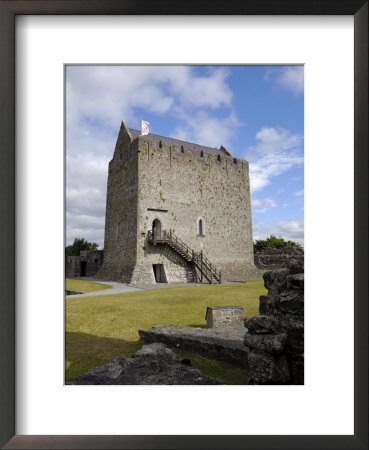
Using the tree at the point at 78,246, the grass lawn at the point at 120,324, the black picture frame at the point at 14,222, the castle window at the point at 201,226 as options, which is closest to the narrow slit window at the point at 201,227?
the castle window at the point at 201,226

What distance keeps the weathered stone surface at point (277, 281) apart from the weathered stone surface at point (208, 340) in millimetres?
1300

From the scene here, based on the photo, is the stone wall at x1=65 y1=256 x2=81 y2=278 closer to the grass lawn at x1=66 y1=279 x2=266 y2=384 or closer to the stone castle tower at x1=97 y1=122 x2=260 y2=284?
the stone castle tower at x1=97 y1=122 x2=260 y2=284

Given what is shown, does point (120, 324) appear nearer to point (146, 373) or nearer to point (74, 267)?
point (146, 373)

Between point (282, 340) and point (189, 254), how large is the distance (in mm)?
17747

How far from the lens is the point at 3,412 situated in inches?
101

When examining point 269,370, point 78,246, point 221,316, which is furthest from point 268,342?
point 78,246

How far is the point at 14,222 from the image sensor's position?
282 centimetres

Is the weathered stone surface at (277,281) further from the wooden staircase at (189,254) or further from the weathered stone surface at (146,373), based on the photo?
the wooden staircase at (189,254)

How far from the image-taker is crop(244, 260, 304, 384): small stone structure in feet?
10.7

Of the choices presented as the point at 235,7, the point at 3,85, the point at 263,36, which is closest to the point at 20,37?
the point at 3,85

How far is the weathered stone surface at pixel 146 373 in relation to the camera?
3621 millimetres

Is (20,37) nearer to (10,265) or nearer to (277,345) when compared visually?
(10,265)

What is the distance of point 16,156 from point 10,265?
1.01 metres

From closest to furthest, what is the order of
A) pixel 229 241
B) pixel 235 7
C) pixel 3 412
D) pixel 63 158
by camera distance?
pixel 3 412, pixel 235 7, pixel 63 158, pixel 229 241
